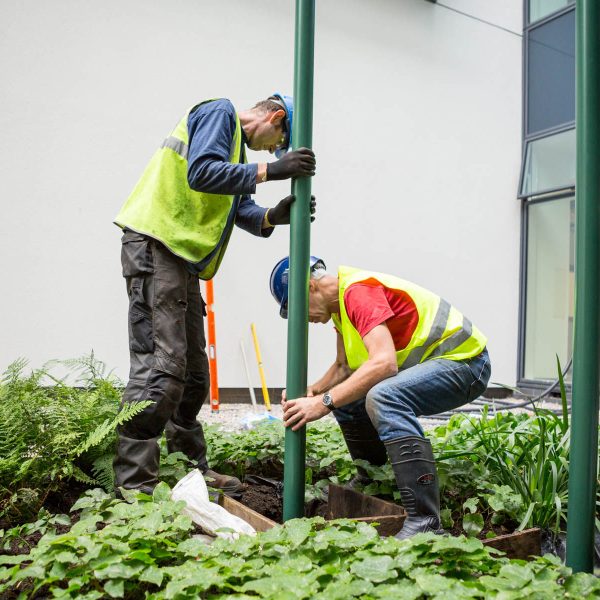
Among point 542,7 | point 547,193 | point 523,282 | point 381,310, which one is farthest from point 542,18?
point 381,310

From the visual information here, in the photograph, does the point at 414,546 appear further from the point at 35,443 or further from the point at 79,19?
the point at 79,19

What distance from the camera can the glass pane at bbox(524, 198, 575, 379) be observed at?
31.6ft

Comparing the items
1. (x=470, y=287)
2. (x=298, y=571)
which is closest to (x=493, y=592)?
(x=298, y=571)

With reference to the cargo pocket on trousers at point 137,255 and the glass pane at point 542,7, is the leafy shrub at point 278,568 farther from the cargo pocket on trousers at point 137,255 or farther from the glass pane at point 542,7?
the glass pane at point 542,7

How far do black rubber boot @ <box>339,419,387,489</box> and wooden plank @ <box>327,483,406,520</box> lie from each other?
0.10 m

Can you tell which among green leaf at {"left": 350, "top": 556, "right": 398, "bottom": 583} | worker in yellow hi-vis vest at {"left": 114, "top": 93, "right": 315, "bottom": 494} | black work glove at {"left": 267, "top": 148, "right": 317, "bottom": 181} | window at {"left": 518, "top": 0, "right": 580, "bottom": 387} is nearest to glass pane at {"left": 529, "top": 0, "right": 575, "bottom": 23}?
window at {"left": 518, "top": 0, "right": 580, "bottom": 387}

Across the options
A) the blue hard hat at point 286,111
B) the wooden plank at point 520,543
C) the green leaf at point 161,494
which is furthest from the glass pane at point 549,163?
the green leaf at point 161,494

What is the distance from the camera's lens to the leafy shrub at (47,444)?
2326 mm

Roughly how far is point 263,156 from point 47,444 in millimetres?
5663

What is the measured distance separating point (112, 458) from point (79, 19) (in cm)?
560

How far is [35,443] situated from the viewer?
97.1 inches

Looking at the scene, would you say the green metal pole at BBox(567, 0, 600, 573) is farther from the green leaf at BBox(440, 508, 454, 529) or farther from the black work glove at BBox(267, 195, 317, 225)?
the black work glove at BBox(267, 195, 317, 225)

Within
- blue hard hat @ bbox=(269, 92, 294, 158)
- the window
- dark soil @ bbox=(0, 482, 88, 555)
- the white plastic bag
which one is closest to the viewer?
dark soil @ bbox=(0, 482, 88, 555)

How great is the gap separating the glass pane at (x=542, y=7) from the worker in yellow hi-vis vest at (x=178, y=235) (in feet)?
28.2
